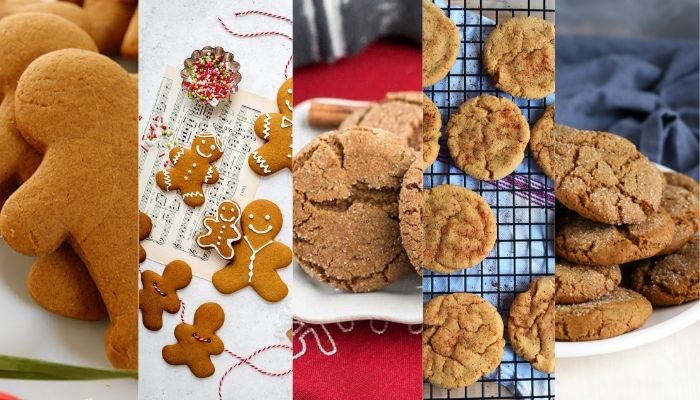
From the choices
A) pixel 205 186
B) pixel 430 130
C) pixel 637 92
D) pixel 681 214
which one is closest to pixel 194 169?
pixel 205 186

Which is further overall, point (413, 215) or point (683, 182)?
point (683, 182)

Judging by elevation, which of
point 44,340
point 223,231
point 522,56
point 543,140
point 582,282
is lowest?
point 44,340

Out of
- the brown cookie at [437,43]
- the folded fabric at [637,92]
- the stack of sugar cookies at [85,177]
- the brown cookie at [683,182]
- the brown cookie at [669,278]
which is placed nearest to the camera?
the brown cookie at [437,43]

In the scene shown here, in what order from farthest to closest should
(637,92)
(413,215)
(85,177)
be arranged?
1. (637,92)
2. (85,177)
3. (413,215)

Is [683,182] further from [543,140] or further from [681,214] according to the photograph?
[543,140]

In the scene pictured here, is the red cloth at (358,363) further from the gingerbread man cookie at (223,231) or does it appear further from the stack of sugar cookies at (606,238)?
the stack of sugar cookies at (606,238)

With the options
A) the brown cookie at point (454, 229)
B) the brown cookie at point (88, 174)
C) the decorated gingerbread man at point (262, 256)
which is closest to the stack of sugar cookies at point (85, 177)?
the brown cookie at point (88, 174)
